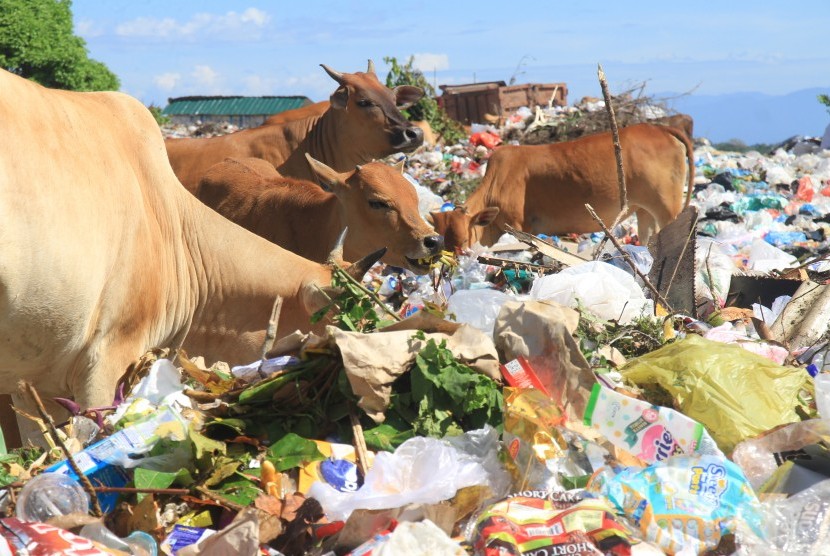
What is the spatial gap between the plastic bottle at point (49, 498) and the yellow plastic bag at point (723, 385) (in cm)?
172

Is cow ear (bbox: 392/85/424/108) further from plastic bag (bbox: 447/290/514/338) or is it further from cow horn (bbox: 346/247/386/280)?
plastic bag (bbox: 447/290/514/338)

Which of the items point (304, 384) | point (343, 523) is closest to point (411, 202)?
point (304, 384)

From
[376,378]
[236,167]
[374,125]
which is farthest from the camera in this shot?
[374,125]

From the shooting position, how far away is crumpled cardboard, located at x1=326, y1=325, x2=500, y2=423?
268 cm

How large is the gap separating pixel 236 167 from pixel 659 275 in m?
3.05

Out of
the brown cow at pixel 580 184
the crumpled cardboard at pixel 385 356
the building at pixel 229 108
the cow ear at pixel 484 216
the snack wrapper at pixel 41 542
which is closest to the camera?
the snack wrapper at pixel 41 542

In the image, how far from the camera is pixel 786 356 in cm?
367

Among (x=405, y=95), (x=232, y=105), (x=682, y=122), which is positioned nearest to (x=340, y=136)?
(x=405, y=95)

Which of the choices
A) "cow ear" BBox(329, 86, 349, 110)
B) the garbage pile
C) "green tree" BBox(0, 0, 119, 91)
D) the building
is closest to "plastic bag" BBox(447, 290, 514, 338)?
the garbage pile

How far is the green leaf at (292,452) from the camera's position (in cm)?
256

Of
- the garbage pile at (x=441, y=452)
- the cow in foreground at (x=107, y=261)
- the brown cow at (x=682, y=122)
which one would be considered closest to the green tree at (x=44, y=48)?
the brown cow at (x=682, y=122)

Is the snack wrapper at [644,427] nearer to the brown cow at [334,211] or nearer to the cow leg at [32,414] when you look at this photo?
the cow leg at [32,414]

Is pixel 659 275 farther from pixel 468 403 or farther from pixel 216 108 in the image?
pixel 216 108

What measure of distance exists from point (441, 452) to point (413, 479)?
0.10m
